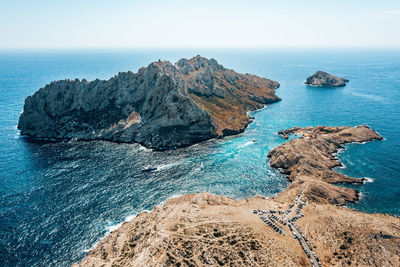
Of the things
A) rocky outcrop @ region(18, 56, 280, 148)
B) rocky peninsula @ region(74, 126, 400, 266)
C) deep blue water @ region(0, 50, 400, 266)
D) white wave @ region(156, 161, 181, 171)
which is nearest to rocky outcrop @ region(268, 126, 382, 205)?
rocky peninsula @ region(74, 126, 400, 266)

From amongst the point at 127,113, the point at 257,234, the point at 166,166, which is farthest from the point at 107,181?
the point at 257,234

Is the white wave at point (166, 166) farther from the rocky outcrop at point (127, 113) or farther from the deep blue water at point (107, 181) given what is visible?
the rocky outcrop at point (127, 113)

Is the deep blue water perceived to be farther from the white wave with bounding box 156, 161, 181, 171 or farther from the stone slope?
the stone slope

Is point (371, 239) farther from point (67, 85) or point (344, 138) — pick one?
point (67, 85)

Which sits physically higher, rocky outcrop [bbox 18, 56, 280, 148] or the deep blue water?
rocky outcrop [bbox 18, 56, 280, 148]

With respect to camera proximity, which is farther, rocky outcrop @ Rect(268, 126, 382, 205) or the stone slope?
rocky outcrop @ Rect(268, 126, 382, 205)

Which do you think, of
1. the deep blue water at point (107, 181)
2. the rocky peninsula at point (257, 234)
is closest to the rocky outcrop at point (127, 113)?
the deep blue water at point (107, 181)
